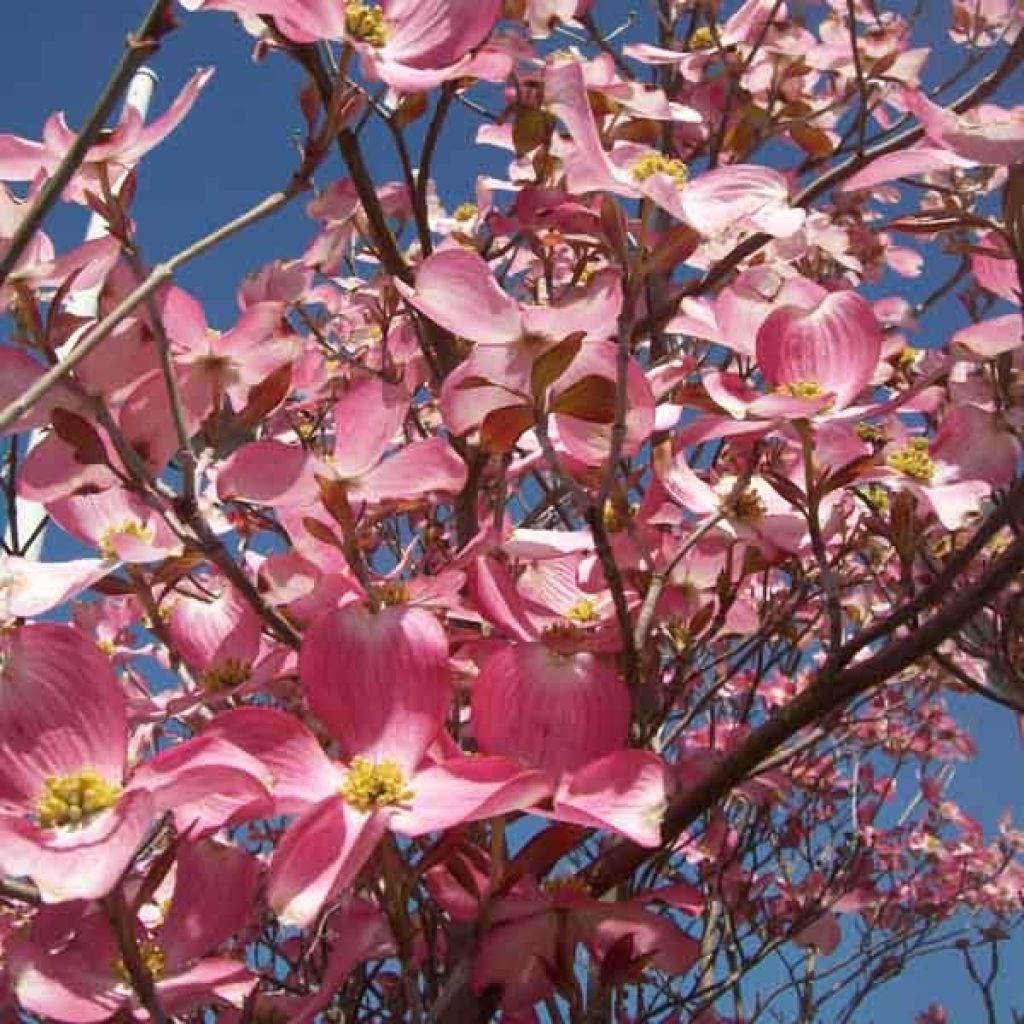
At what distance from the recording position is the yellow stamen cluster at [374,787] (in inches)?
27.5

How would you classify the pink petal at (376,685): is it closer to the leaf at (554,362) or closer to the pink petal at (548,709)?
the pink petal at (548,709)

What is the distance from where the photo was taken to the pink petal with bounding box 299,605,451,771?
0.73 meters

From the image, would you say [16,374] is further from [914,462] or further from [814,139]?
[814,139]

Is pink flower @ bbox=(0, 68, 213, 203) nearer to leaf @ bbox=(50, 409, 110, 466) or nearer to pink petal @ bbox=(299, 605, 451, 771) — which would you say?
leaf @ bbox=(50, 409, 110, 466)

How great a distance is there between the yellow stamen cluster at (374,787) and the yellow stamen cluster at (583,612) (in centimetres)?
23

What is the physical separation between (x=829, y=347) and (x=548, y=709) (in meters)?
0.28

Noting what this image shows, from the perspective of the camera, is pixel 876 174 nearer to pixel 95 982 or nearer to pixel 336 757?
pixel 336 757

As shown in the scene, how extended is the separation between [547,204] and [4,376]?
17.1 inches

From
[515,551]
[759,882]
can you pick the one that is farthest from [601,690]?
[759,882]

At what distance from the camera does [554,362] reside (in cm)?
73

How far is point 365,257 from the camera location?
1574mm

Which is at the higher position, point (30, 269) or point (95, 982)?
point (30, 269)

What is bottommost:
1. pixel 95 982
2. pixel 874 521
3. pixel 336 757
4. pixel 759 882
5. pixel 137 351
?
pixel 95 982

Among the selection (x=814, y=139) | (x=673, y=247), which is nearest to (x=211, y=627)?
(x=673, y=247)
